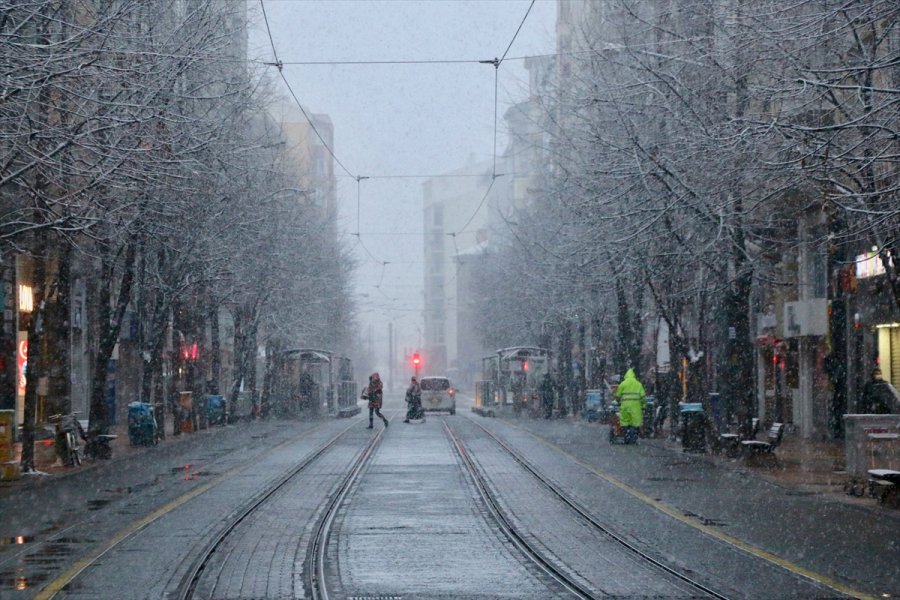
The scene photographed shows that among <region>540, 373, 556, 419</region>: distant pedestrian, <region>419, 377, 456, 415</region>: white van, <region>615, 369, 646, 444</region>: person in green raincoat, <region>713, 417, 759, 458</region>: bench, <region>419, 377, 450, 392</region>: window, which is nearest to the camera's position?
<region>713, 417, 759, 458</region>: bench


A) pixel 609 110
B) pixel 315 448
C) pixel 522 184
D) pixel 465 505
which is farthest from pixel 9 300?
pixel 522 184

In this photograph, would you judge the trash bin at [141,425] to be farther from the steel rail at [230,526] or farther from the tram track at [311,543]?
the tram track at [311,543]

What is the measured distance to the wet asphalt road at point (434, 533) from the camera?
1240cm

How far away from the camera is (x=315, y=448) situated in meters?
34.9

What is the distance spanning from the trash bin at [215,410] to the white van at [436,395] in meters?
16.9

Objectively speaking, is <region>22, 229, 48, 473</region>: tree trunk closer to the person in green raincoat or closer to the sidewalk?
the sidewalk

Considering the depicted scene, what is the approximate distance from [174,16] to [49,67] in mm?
10846

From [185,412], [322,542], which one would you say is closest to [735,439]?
[322,542]

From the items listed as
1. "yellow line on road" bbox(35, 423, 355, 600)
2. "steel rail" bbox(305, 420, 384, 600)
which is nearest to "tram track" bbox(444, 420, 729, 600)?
"steel rail" bbox(305, 420, 384, 600)

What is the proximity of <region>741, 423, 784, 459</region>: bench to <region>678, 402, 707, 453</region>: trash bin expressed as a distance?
3678mm

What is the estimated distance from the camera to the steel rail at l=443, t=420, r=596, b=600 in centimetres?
1209

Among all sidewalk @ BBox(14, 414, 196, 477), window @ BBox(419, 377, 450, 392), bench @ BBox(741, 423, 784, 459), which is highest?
window @ BBox(419, 377, 450, 392)

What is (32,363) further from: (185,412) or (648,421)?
(648,421)

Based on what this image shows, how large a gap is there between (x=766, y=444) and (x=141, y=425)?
1691cm
